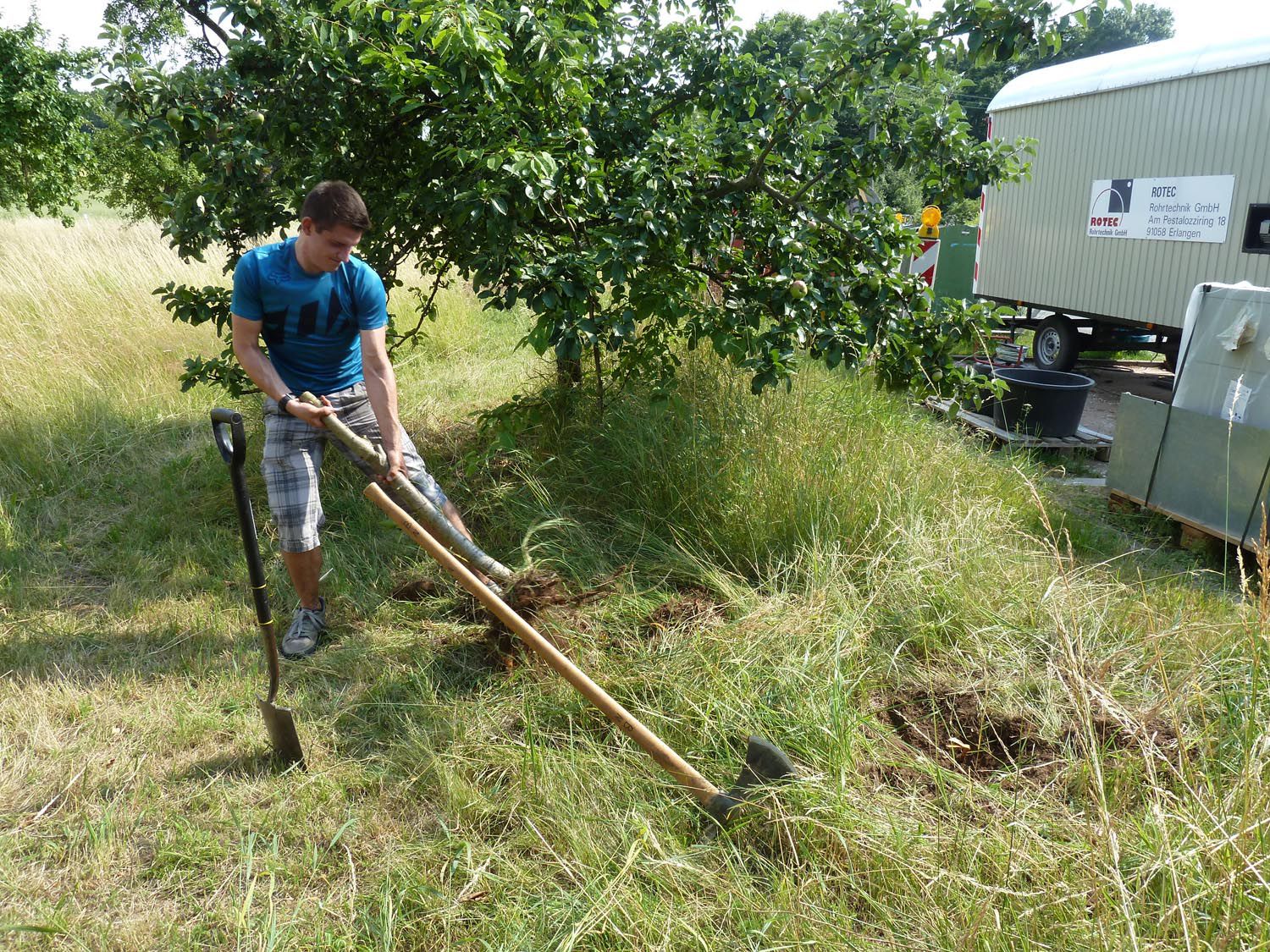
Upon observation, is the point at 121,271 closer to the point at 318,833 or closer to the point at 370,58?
the point at 370,58

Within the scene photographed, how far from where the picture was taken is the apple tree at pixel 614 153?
361 centimetres

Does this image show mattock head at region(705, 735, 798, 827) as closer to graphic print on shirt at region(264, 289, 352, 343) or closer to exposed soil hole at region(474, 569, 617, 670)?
exposed soil hole at region(474, 569, 617, 670)

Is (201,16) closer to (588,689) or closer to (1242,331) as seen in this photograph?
(588,689)

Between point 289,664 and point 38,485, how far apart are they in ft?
9.62

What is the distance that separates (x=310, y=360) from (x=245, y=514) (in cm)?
109

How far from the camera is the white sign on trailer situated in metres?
8.23

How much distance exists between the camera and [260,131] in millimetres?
4168

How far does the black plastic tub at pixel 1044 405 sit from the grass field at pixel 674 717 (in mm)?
1377

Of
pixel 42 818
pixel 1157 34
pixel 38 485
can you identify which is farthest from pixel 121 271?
pixel 1157 34

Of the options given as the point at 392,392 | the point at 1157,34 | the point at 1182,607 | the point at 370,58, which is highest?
the point at 1157,34

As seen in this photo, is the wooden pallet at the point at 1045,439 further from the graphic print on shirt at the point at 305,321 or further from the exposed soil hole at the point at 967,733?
the graphic print on shirt at the point at 305,321

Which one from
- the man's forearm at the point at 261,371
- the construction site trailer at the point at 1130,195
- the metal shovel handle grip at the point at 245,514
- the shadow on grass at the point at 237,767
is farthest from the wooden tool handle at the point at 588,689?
the construction site trailer at the point at 1130,195

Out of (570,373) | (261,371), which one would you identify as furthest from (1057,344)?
(261,371)

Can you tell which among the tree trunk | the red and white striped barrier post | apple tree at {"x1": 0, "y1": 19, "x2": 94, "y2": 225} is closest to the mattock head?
the tree trunk
